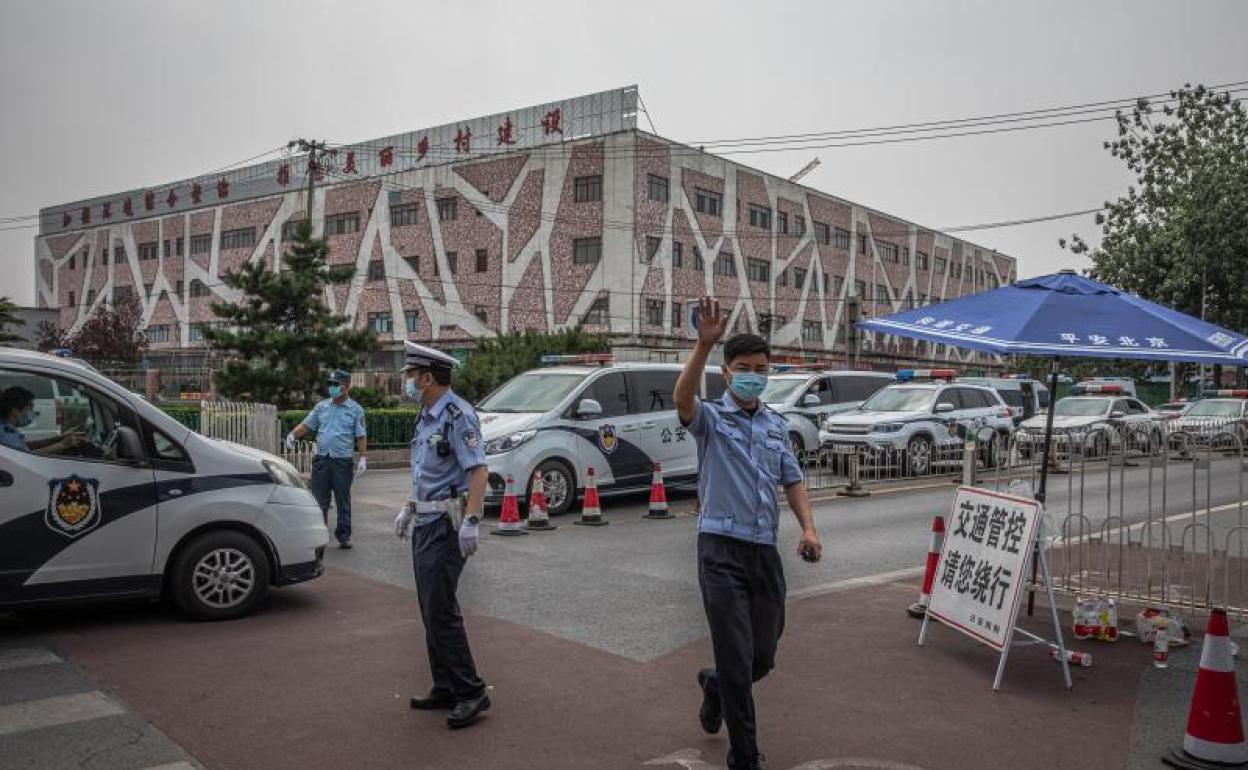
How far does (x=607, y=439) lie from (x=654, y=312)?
112 feet

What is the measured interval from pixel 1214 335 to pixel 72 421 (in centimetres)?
793

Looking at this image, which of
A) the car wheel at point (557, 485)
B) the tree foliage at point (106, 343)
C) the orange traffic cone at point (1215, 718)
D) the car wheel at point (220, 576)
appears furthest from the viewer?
the tree foliage at point (106, 343)

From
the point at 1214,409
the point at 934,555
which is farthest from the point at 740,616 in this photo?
the point at 1214,409

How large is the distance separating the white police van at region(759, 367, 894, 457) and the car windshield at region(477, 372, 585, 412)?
20.7 ft

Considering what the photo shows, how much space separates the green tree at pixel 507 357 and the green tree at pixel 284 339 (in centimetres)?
352

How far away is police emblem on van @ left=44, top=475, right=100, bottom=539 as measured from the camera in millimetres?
6707

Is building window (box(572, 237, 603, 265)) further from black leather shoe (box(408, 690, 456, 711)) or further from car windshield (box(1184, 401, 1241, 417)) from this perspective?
black leather shoe (box(408, 690, 456, 711))

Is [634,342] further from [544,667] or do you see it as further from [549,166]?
[544,667]

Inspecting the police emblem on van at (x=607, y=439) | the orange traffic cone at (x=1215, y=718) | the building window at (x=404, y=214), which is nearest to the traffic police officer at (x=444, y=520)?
the orange traffic cone at (x=1215, y=718)

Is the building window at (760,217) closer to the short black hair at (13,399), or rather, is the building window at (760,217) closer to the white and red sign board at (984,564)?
the white and red sign board at (984,564)

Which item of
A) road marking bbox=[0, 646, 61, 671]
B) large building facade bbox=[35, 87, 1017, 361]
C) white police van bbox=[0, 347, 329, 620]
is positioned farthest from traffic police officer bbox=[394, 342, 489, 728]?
large building facade bbox=[35, 87, 1017, 361]

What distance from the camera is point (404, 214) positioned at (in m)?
54.1

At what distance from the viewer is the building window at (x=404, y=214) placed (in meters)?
53.6

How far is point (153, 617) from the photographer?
7391 millimetres
